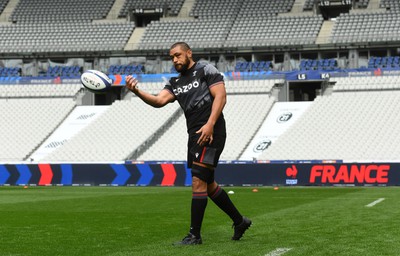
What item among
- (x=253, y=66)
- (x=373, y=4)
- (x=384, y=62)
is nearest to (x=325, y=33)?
(x=373, y=4)

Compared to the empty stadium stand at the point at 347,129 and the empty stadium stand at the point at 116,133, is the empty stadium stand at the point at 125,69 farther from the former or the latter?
the empty stadium stand at the point at 347,129

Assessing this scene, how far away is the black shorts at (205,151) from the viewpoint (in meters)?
9.09

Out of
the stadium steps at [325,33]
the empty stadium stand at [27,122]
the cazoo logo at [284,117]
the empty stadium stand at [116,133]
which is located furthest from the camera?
the stadium steps at [325,33]

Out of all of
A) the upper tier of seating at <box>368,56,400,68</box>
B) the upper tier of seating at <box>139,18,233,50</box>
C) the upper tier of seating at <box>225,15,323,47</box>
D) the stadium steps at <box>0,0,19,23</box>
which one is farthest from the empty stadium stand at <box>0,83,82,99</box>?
the upper tier of seating at <box>368,56,400,68</box>

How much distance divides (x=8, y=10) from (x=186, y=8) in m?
14.3

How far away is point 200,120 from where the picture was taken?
9328 millimetres

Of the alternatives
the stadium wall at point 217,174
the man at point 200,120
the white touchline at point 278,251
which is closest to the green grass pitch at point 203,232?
the white touchline at point 278,251

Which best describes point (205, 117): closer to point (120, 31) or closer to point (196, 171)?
point (196, 171)

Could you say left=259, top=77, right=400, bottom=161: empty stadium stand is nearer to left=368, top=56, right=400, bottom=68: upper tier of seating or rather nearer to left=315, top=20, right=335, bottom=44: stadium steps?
left=368, top=56, right=400, bottom=68: upper tier of seating

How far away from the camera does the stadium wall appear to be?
33062mm

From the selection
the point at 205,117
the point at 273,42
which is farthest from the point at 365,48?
the point at 205,117

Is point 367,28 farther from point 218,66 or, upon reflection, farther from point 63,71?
point 63,71

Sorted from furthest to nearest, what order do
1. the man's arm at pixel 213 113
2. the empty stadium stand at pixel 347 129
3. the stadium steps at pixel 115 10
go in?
the stadium steps at pixel 115 10
the empty stadium stand at pixel 347 129
the man's arm at pixel 213 113

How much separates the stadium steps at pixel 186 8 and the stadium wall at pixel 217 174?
23.5 meters
